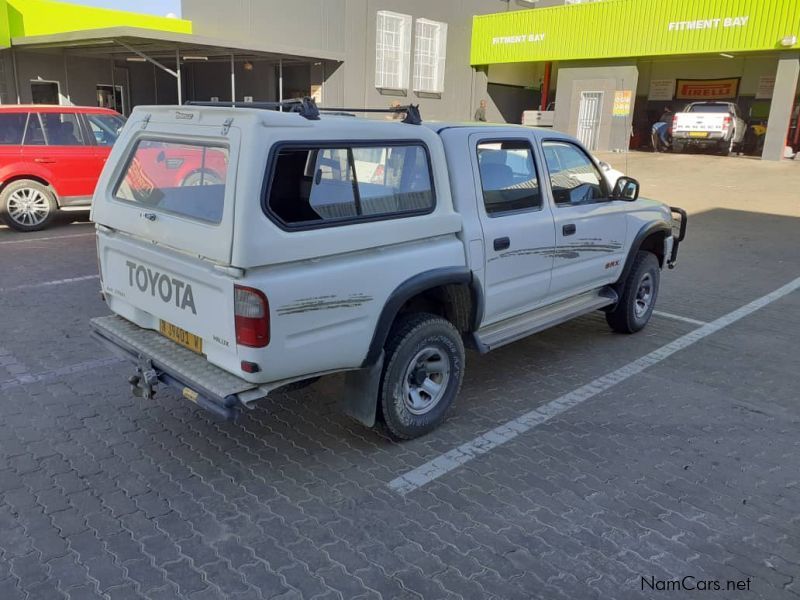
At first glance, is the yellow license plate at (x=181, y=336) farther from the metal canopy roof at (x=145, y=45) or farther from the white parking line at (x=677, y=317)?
the metal canopy roof at (x=145, y=45)

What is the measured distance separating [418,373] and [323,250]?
114 centimetres

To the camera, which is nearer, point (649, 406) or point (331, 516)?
point (331, 516)

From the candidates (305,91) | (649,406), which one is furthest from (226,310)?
(305,91)

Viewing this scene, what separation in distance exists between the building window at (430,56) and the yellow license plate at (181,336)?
71.3 feet

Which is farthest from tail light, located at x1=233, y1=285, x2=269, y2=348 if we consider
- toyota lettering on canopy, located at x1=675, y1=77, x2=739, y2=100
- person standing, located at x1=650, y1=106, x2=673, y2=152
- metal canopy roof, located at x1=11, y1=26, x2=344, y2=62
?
toyota lettering on canopy, located at x1=675, y1=77, x2=739, y2=100

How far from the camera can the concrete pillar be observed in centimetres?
2031

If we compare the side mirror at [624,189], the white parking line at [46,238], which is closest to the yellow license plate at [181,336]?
the side mirror at [624,189]

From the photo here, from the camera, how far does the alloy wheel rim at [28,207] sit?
32.0ft

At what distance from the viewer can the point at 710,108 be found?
2267 centimetres

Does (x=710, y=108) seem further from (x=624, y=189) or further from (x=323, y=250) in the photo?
(x=323, y=250)

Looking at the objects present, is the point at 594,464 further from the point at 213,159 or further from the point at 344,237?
the point at 213,159

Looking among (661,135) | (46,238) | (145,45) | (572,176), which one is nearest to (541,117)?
(661,135)

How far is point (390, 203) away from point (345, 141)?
0.45 m

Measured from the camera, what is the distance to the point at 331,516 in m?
3.30
